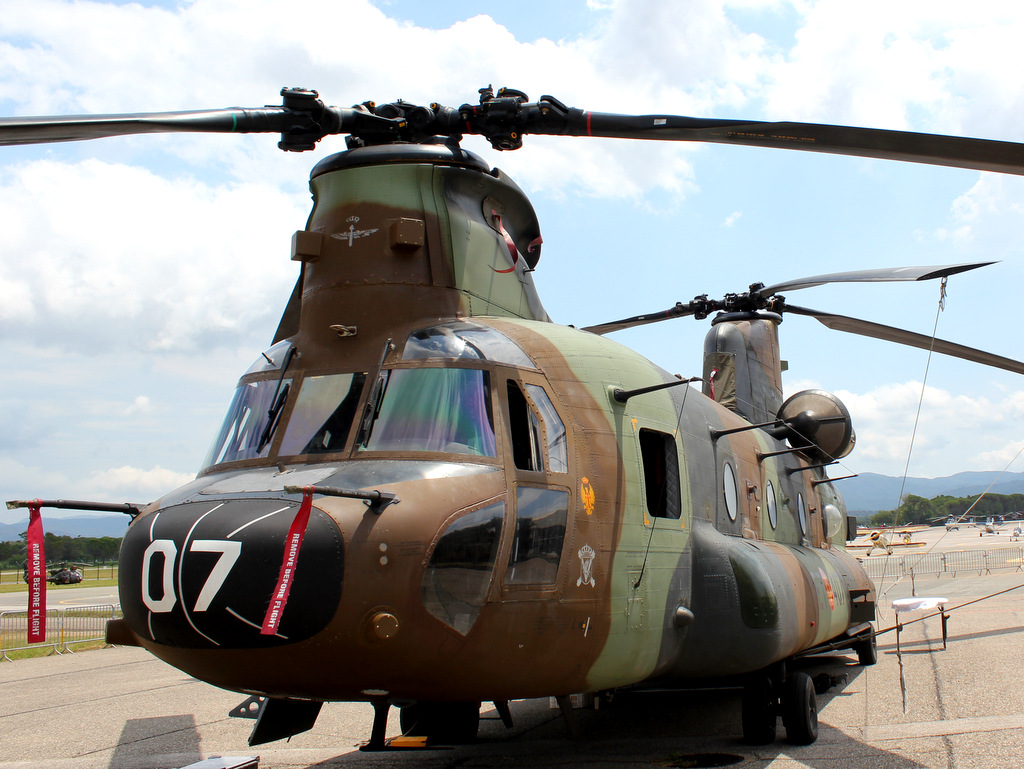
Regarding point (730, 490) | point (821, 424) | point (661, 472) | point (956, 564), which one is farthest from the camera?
point (956, 564)

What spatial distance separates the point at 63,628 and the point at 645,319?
16.1m

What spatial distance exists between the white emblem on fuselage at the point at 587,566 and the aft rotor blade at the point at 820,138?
2.88 m

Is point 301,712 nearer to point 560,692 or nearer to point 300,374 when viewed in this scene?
point 560,692

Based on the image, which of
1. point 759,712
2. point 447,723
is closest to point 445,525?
point 447,723

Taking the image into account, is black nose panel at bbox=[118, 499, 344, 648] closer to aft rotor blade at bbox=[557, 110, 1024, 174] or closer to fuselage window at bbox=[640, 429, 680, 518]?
fuselage window at bbox=[640, 429, 680, 518]

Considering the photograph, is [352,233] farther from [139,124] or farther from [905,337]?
[905,337]

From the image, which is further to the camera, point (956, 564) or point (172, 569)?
point (956, 564)

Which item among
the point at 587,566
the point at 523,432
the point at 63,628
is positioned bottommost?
the point at 63,628

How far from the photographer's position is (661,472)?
258 inches

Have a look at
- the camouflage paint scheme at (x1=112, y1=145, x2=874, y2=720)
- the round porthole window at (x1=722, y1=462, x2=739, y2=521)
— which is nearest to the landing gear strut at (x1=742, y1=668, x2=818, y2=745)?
the camouflage paint scheme at (x1=112, y1=145, x2=874, y2=720)

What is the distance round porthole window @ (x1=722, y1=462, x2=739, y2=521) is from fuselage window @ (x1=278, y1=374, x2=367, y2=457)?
367cm

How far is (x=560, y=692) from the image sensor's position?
523 centimetres

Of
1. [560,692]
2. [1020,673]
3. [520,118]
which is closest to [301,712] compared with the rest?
[560,692]

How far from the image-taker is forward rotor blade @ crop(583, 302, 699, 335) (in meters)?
11.6
